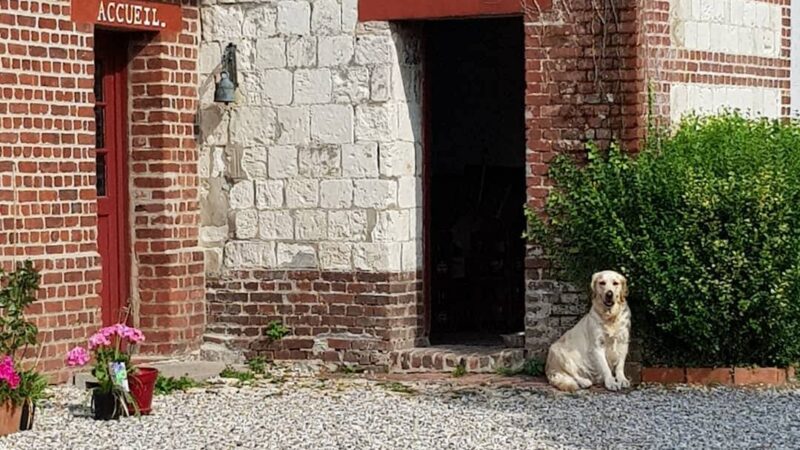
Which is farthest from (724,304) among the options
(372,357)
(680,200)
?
(372,357)

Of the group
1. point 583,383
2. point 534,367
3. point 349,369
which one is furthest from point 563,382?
point 349,369

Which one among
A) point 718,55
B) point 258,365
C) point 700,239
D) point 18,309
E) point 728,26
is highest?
point 728,26

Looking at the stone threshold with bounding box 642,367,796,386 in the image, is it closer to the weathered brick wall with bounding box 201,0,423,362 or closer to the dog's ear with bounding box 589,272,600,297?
the dog's ear with bounding box 589,272,600,297

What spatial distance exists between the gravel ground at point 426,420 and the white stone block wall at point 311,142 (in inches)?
55.6

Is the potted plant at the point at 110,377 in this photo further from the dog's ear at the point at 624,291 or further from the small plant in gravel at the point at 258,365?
the dog's ear at the point at 624,291

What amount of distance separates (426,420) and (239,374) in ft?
8.85

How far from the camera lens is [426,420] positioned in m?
10.7

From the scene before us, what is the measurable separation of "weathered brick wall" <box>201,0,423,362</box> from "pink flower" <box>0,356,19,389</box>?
3.52 meters

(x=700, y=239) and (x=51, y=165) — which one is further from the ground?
(x=51, y=165)

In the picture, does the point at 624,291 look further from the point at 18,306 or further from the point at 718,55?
the point at 18,306

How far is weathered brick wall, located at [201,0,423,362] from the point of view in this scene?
1309 cm

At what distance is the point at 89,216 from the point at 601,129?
3.70 meters

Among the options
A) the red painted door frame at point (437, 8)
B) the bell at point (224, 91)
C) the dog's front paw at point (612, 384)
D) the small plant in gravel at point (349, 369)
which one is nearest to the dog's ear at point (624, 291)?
the dog's front paw at point (612, 384)

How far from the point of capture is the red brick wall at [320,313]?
13117 millimetres
